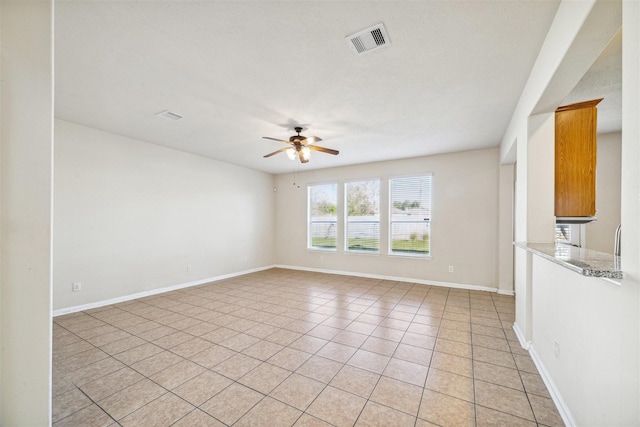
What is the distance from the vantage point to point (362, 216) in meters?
6.49

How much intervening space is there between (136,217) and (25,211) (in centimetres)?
384

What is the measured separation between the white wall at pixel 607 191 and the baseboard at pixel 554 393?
3.20m

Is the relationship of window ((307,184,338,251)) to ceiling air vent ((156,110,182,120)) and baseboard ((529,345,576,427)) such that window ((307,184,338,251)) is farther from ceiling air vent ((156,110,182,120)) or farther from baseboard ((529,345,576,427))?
baseboard ((529,345,576,427))

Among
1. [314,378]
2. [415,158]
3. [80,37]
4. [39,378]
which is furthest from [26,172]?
[415,158]

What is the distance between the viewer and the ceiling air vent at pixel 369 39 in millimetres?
1947

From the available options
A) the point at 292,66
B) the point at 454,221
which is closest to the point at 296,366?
the point at 292,66

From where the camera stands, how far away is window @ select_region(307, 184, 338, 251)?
6977 millimetres

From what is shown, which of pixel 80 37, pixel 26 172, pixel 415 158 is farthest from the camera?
pixel 415 158

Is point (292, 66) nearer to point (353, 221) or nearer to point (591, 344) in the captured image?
point (591, 344)

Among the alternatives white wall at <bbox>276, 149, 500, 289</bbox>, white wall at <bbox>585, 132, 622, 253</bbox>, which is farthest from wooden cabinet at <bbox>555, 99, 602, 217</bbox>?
white wall at <bbox>585, 132, 622, 253</bbox>

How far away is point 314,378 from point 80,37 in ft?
11.1

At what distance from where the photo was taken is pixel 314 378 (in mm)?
2293

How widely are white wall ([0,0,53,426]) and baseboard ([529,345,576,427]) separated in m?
3.07

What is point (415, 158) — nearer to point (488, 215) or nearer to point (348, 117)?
point (488, 215)
